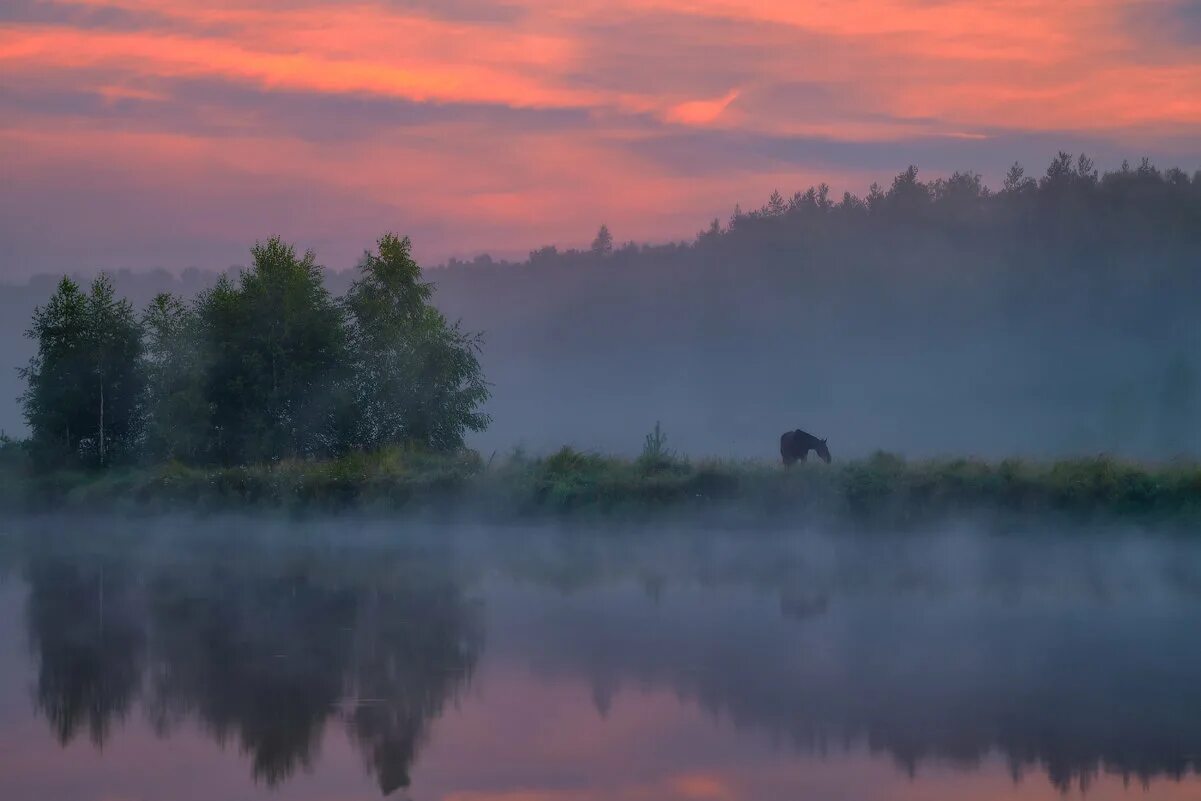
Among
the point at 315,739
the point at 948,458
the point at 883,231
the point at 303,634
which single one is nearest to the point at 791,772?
the point at 315,739

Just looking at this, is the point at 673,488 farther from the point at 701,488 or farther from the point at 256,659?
the point at 256,659

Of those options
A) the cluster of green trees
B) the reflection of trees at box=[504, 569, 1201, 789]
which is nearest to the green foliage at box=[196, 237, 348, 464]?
the cluster of green trees

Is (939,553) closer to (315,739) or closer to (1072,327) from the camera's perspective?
(315,739)

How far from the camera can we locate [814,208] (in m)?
109

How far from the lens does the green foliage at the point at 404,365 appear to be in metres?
39.4

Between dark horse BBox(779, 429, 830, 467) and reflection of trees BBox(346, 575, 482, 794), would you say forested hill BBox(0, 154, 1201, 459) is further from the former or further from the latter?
reflection of trees BBox(346, 575, 482, 794)

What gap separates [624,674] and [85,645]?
7262 millimetres

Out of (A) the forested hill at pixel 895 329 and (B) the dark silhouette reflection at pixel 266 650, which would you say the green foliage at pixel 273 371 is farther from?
(A) the forested hill at pixel 895 329

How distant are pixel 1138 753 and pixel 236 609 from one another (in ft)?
43.7

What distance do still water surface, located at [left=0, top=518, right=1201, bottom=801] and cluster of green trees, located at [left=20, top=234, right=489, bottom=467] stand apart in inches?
521

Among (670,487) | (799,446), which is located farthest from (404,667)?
(799,446)

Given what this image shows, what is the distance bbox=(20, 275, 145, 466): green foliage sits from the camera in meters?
41.1

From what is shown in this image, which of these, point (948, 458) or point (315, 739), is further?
point (948, 458)

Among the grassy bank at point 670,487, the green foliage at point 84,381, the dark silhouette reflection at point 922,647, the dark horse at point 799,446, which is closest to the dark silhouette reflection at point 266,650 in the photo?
the dark silhouette reflection at point 922,647
